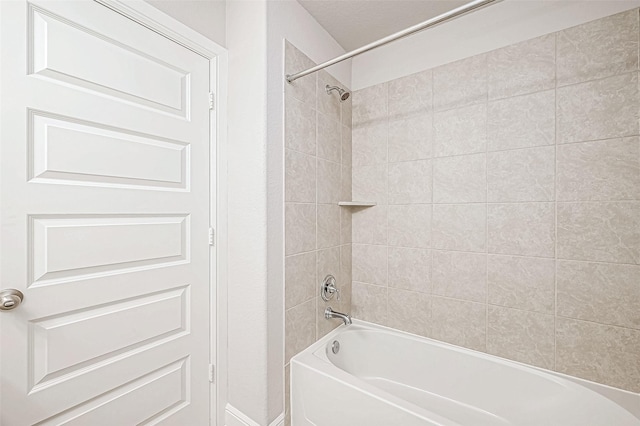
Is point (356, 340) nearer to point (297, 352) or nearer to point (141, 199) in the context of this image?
point (297, 352)

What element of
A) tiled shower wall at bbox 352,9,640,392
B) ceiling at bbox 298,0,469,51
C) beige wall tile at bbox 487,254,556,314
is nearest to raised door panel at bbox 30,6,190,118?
ceiling at bbox 298,0,469,51

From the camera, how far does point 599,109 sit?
1.33m

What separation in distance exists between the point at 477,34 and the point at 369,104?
2.36ft

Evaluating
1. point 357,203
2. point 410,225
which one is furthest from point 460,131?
point 357,203

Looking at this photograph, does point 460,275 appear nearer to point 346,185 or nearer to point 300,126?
point 346,185

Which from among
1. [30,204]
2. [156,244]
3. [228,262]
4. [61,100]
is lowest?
[228,262]

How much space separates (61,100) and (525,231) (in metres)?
2.13

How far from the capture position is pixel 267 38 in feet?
4.55

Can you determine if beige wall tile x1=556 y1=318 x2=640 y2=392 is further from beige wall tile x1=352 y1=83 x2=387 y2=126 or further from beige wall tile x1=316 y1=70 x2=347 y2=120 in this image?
beige wall tile x1=316 y1=70 x2=347 y2=120

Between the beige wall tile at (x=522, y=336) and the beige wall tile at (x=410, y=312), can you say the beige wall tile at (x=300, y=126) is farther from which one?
the beige wall tile at (x=522, y=336)

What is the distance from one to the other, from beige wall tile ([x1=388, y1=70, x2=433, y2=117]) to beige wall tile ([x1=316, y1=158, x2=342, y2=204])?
1.77 ft

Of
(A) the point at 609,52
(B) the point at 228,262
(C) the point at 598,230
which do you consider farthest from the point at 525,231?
(B) the point at 228,262

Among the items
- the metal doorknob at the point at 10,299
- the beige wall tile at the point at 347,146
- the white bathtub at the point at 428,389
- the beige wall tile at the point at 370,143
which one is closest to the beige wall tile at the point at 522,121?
the beige wall tile at the point at 370,143

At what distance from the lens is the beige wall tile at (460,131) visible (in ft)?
5.25
